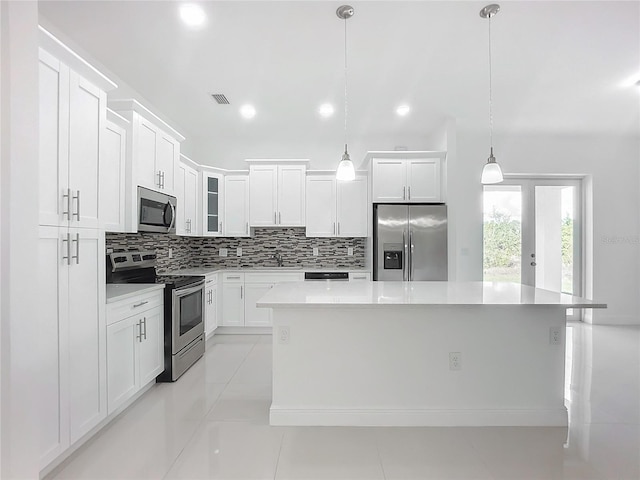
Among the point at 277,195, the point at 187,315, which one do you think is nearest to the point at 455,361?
the point at 187,315

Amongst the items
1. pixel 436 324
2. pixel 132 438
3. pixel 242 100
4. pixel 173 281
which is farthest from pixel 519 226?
pixel 132 438

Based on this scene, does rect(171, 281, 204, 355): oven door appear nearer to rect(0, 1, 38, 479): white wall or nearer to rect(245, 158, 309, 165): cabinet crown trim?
rect(245, 158, 309, 165): cabinet crown trim

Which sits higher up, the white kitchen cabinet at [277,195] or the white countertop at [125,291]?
the white kitchen cabinet at [277,195]

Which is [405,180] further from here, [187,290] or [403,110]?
[187,290]

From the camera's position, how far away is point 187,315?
11.9 ft

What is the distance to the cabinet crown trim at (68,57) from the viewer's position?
6.06 feet

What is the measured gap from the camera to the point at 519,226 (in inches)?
222

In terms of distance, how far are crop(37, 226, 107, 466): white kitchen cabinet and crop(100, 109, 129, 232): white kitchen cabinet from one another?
0.58m

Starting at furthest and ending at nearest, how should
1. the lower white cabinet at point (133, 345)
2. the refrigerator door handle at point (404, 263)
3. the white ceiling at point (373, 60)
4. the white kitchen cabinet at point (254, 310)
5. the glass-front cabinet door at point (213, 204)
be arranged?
1. the glass-front cabinet door at point (213, 204)
2. the white kitchen cabinet at point (254, 310)
3. the refrigerator door handle at point (404, 263)
4. the white ceiling at point (373, 60)
5. the lower white cabinet at point (133, 345)

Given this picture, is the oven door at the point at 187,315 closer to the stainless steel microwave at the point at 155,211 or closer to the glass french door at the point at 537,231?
the stainless steel microwave at the point at 155,211

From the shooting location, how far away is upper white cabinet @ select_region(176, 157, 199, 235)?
4355 mm

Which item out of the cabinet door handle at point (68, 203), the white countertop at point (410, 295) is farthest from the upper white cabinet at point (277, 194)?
the cabinet door handle at point (68, 203)

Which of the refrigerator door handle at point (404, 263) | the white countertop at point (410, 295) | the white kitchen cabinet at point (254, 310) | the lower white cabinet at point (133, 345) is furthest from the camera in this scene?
the white kitchen cabinet at point (254, 310)

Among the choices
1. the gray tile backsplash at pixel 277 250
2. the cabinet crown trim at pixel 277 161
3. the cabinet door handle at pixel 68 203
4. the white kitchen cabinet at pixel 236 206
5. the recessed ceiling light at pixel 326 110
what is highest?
the recessed ceiling light at pixel 326 110
